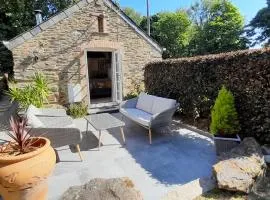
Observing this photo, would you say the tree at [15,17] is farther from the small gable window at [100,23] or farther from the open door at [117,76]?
the open door at [117,76]

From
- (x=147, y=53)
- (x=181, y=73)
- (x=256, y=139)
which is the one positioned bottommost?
(x=256, y=139)

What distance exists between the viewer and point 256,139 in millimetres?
4160

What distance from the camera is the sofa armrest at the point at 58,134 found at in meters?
3.79

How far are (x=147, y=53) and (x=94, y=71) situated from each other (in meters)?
4.12

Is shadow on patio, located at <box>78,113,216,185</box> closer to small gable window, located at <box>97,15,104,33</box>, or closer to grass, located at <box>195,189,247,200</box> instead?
grass, located at <box>195,189,247,200</box>

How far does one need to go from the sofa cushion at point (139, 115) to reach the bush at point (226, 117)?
143 cm

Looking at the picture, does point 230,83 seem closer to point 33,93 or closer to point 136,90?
point 136,90

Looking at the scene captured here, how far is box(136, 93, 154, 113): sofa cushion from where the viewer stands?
605cm

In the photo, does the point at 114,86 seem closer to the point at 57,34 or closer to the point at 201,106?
the point at 57,34

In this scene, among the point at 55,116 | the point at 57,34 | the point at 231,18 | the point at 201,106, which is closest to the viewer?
the point at 55,116

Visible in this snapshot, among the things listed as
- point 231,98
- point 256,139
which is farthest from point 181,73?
point 256,139

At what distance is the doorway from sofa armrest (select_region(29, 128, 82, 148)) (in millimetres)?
6952

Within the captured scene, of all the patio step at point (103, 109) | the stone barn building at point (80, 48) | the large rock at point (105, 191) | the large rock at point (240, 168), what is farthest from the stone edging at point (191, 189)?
the stone barn building at point (80, 48)

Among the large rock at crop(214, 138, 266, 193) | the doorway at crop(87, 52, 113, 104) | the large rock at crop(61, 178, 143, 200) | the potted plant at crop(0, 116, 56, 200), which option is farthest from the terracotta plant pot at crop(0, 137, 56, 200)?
the doorway at crop(87, 52, 113, 104)
